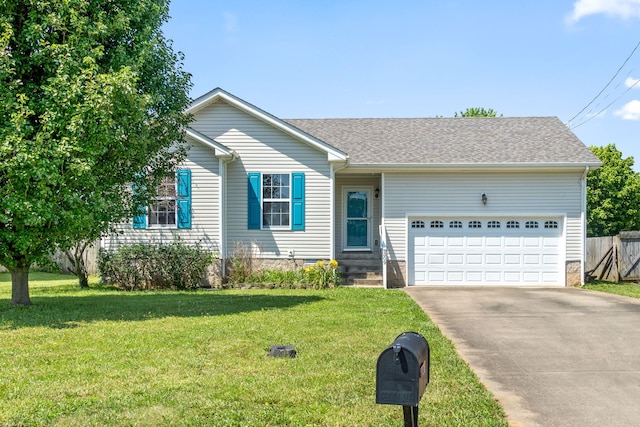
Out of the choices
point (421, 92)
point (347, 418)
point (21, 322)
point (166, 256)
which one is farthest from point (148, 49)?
point (421, 92)

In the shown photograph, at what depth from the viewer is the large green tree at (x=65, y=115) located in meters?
9.36

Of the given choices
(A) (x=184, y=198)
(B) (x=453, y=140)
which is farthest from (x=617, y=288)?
(A) (x=184, y=198)

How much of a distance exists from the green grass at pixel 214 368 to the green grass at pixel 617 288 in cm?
683

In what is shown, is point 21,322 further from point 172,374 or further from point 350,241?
point 350,241

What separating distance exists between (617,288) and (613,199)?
2438 cm

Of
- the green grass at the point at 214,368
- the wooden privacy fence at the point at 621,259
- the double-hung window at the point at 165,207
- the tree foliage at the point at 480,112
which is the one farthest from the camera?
the tree foliage at the point at 480,112

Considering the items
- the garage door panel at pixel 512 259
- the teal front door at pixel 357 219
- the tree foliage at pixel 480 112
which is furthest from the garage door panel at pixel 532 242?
the tree foliage at pixel 480 112

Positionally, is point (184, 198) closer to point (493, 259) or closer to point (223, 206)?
point (223, 206)

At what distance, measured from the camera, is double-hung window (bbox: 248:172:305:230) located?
16.1 meters

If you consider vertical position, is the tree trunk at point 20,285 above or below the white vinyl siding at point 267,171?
below

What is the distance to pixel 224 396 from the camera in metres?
5.20

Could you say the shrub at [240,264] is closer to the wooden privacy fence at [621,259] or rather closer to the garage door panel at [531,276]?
the garage door panel at [531,276]

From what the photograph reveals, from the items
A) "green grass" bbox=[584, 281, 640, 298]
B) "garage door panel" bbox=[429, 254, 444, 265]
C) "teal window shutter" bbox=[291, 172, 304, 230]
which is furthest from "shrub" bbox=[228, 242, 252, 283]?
"green grass" bbox=[584, 281, 640, 298]

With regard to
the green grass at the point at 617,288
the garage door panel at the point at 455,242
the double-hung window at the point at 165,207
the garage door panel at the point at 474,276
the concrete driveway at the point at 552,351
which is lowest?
the green grass at the point at 617,288
